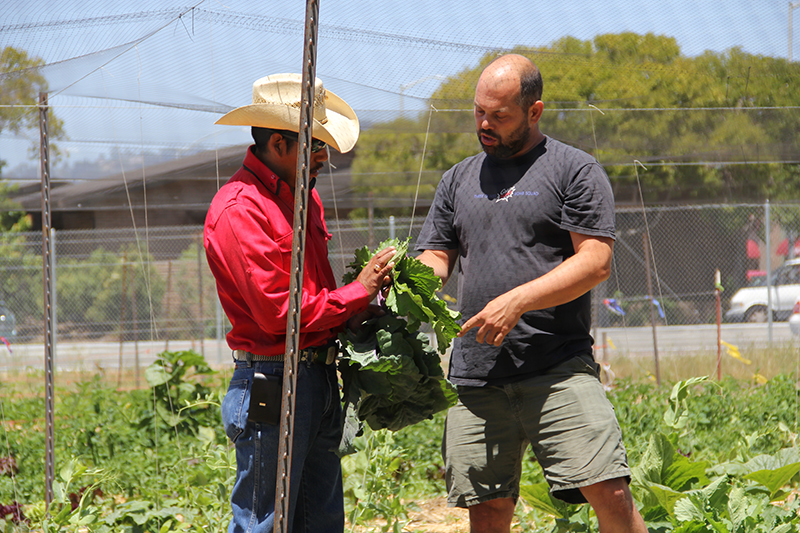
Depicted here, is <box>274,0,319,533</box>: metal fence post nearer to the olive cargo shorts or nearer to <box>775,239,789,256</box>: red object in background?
the olive cargo shorts

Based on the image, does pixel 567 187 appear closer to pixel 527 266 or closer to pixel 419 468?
pixel 527 266

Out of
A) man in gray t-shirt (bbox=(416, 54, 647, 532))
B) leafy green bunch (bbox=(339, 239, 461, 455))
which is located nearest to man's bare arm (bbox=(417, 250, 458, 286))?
man in gray t-shirt (bbox=(416, 54, 647, 532))

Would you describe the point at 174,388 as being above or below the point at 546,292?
below

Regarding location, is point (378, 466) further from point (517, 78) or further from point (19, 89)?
point (19, 89)

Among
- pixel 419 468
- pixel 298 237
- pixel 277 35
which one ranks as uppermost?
pixel 277 35

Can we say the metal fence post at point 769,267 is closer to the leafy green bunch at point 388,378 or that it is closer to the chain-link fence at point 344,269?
the chain-link fence at point 344,269

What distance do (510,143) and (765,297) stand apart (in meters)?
7.39

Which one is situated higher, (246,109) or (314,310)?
(246,109)

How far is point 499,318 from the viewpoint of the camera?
6.49 feet

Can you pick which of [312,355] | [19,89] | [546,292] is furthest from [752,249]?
[19,89]

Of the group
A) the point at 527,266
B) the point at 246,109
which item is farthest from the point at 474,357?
the point at 246,109

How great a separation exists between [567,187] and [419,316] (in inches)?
26.6

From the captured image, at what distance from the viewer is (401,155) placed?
650 centimetres

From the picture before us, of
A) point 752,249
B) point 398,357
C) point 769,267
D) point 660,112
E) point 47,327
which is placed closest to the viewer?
point 398,357
